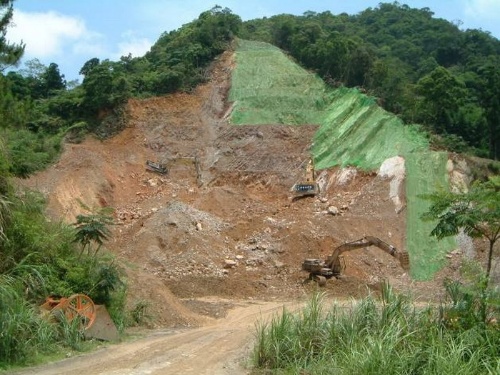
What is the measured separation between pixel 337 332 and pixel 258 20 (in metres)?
67.4

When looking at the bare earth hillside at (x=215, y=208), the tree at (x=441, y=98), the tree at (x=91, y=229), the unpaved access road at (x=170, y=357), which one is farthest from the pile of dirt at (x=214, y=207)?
the tree at (x=441, y=98)

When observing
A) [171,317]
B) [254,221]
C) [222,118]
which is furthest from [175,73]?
[171,317]

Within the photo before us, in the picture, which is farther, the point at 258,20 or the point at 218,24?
the point at 258,20

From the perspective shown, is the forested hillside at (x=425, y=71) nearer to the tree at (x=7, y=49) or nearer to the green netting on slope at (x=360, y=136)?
the green netting on slope at (x=360, y=136)

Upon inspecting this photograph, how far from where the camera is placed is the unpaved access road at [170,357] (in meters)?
11.9

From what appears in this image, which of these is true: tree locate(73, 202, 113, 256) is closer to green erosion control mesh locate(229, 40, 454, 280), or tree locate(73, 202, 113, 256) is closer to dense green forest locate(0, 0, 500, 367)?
dense green forest locate(0, 0, 500, 367)

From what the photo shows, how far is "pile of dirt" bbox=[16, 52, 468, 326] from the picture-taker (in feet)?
83.3

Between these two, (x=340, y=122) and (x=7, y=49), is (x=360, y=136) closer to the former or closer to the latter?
(x=340, y=122)

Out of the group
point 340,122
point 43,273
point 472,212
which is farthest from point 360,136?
point 472,212

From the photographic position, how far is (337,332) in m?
11.3

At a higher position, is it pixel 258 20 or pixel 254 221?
pixel 258 20

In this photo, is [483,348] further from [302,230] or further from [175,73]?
[175,73]

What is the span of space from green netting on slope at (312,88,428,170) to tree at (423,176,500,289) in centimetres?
2235

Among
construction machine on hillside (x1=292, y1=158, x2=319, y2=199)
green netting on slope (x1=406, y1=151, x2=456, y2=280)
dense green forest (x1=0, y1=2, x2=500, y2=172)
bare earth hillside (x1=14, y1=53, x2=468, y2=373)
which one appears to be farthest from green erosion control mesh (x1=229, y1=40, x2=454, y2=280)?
construction machine on hillside (x1=292, y1=158, x2=319, y2=199)
